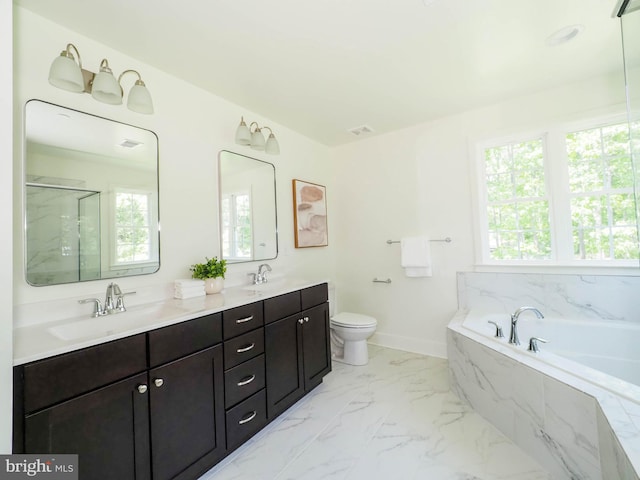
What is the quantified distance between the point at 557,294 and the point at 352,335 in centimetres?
178

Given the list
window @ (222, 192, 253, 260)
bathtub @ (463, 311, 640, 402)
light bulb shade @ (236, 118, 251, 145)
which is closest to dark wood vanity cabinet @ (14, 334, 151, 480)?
window @ (222, 192, 253, 260)

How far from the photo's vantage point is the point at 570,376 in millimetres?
1435

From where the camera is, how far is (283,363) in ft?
6.49

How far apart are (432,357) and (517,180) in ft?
6.27

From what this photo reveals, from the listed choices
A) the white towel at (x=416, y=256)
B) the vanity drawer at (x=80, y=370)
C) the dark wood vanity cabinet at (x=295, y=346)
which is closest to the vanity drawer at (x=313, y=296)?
the dark wood vanity cabinet at (x=295, y=346)

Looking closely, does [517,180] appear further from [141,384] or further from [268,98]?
[141,384]

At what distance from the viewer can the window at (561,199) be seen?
2.25 metres

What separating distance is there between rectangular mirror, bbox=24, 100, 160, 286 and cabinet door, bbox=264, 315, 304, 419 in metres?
0.90

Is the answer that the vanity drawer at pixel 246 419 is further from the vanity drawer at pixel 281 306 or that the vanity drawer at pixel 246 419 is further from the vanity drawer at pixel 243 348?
the vanity drawer at pixel 281 306

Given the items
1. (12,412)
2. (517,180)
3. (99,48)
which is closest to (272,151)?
(99,48)

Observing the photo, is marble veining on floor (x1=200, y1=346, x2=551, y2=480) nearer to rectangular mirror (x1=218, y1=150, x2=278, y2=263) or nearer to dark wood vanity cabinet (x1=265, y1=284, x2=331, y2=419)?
dark wood vanity cabinet (x1=265, y1=284, x2=331, y2=419)

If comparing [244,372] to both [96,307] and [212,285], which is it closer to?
[212,285]

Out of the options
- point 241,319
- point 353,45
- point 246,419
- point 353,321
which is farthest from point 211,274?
point 353,45

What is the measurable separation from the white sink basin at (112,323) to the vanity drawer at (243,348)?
1.13ft
